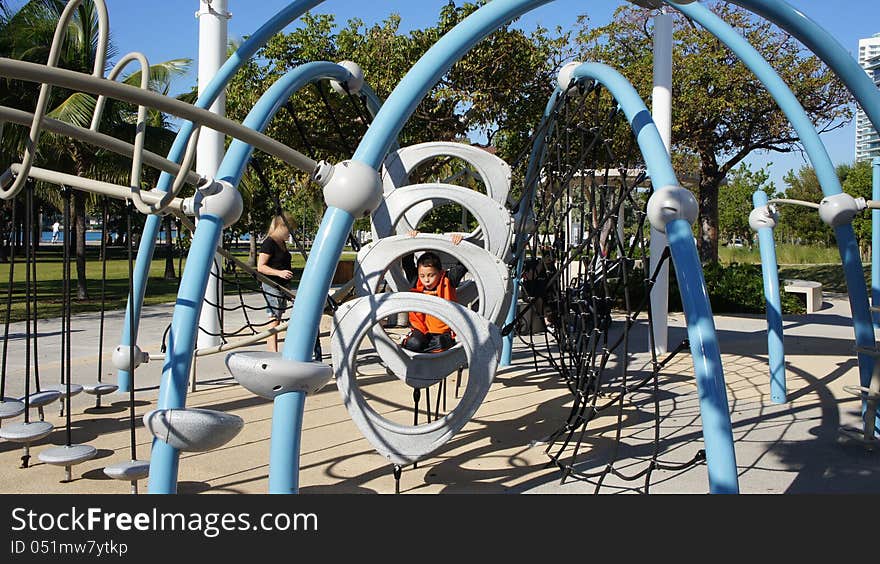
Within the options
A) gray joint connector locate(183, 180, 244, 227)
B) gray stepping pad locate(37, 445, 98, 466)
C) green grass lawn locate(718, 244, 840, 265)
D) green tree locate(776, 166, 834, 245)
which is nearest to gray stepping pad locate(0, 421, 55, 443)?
gray stepping pad locate(37, 445, 98, 466)

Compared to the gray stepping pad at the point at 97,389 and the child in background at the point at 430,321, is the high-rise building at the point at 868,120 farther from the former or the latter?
the gray stepping pad at the point at 97,389

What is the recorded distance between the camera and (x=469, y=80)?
15148 mm

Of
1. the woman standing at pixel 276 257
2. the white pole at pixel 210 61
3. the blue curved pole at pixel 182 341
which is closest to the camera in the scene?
the blue curved pole at pixel 182 341

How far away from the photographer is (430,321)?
5.92 meters

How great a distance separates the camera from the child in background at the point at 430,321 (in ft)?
18.4

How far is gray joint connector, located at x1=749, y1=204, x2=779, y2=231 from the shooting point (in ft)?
23.8

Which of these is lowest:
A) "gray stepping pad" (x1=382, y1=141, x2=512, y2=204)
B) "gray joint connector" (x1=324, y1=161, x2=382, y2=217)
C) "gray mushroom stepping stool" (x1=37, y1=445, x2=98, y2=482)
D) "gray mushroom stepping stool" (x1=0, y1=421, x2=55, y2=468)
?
"gray mushroom stepping stool" (x1=37, y1=445, x2=98, y2=482)

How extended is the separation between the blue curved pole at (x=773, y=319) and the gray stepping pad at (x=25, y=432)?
5.90 meters

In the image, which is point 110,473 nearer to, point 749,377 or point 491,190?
point 491,190

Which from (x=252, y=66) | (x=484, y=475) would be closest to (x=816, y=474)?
(x=484, y=475)

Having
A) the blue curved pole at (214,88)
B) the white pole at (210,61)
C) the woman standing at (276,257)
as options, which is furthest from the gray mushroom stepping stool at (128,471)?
the white pole at (210,61)

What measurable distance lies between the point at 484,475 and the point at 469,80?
37.5 feet

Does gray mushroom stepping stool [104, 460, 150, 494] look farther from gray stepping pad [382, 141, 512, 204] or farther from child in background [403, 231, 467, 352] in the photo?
gray stepping pad [382, 141, 512, 204]

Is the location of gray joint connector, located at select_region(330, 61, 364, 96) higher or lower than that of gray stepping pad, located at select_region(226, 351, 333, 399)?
higher
